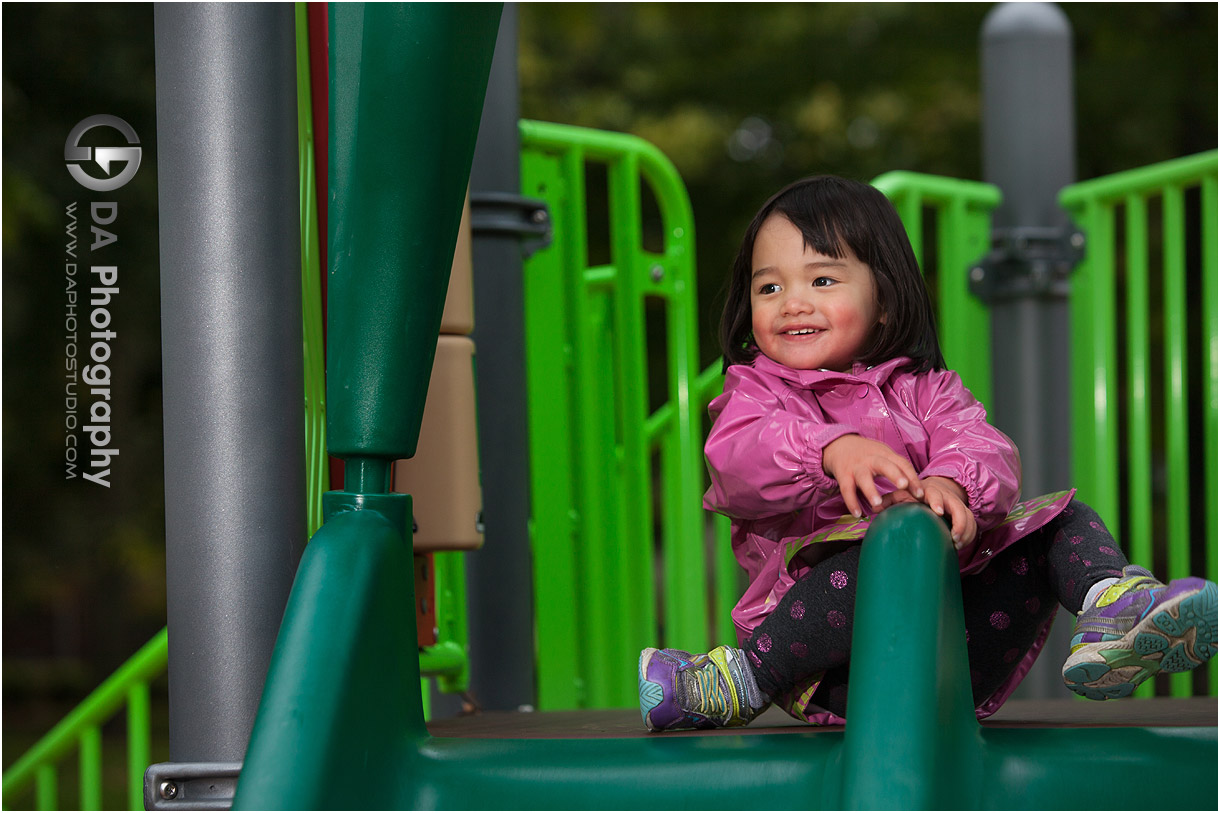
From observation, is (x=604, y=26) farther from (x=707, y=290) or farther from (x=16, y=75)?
(x=16, y=75)

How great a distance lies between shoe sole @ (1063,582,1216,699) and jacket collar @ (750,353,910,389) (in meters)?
0.44

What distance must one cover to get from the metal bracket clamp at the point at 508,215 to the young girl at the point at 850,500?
2.58 ft

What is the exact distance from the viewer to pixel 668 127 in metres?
7.81

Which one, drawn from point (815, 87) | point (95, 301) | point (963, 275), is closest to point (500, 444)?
point (95, 301)

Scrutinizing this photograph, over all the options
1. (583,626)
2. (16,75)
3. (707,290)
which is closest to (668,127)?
(707,290)

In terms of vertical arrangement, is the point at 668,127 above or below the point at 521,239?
above

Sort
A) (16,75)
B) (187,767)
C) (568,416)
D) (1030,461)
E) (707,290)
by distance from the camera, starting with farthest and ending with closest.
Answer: (707,290)
(16,75)
(1030,461)
(568,416)
(187,767)

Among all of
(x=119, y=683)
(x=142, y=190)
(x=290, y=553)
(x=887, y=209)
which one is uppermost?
(x=142, y=190)

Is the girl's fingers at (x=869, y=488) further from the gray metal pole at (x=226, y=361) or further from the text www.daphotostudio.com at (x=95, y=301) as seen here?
the text www.daphotostudio.com at (x=95, y=301)

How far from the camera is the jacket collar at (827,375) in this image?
1607mm

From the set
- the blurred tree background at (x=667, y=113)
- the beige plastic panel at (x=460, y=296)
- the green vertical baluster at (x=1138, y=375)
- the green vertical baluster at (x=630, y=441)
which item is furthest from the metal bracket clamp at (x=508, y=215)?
the blurred tree background at (x=667, y=113)

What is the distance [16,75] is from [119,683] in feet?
13.5

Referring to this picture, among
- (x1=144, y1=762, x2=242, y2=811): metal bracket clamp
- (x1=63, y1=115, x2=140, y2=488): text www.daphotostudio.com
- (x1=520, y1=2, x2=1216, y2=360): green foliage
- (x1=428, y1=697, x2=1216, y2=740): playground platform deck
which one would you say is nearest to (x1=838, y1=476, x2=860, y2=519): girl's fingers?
(x1=428, y1=697, x2=1216, y2=740): playground platform deck

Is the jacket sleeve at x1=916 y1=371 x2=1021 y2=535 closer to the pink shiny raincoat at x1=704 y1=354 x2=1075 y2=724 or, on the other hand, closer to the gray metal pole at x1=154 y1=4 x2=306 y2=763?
the pink shiny raincoat at x1=704 y1=354 x2=1075 y2=724
